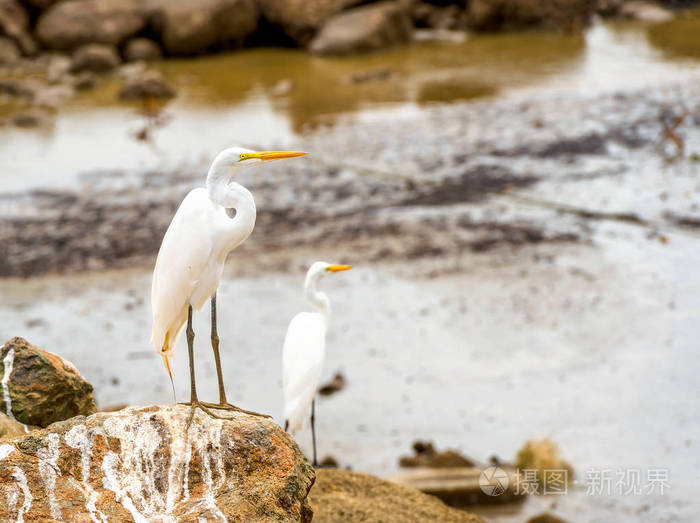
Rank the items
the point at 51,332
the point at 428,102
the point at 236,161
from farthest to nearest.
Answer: the point at 428,102, the point at 51,332, the point at 236,161

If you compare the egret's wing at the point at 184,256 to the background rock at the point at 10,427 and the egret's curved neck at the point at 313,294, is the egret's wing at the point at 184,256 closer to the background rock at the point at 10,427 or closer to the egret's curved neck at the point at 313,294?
the background rock at the point at 10,427

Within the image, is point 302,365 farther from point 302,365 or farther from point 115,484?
point 115,484

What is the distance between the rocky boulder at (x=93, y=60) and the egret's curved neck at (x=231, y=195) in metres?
15.4

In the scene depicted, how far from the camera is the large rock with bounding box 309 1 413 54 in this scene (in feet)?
59.9

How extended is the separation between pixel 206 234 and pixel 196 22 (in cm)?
1628

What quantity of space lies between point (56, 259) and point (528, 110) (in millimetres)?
7169

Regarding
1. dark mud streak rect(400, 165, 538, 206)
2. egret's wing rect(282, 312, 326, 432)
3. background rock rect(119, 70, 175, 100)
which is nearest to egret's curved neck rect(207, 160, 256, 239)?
egret's wing rect(282, 312, 326, 432)

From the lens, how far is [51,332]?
7.97 m

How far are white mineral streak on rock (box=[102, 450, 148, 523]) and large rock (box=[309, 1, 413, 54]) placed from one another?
15.7m

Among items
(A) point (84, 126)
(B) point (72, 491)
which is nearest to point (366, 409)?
(B) point (72, 491)

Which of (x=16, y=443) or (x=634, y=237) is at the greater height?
(x=16, y=443)

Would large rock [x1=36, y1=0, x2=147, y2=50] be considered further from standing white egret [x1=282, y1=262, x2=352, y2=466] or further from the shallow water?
standing white egret [x1=282, y1=262, x2=352, y2=466]

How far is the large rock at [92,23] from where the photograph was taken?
19.0 metres

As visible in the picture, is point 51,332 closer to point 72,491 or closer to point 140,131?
point 72,491
